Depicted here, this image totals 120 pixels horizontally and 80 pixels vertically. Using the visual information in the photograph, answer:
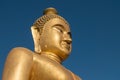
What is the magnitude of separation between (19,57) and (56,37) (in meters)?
1.26

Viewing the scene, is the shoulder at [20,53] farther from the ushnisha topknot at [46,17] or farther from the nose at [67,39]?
the ushnisha topknot at [46,17]

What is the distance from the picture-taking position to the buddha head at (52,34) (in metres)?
7.71

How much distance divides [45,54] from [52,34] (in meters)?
0.48

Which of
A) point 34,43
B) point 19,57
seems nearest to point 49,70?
point 19,57

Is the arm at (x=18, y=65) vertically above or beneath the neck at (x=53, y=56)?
beneath

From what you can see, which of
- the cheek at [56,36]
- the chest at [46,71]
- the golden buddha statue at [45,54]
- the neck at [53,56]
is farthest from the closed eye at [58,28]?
the chest at [46,71]

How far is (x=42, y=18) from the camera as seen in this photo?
820 cm

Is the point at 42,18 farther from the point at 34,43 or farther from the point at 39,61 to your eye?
the point at 39,61

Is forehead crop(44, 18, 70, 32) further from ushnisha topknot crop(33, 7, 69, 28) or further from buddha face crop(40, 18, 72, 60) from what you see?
ushnisha topknot crop(33, 7, 69, 28)

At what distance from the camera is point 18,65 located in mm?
6629

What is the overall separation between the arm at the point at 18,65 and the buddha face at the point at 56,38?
0.80m

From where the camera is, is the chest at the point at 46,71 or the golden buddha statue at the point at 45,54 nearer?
the golden buddha statue at the point at 45,54

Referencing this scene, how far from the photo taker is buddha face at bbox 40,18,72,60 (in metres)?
7.69

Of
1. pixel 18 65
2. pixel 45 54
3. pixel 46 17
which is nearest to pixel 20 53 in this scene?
pixel 18 65
